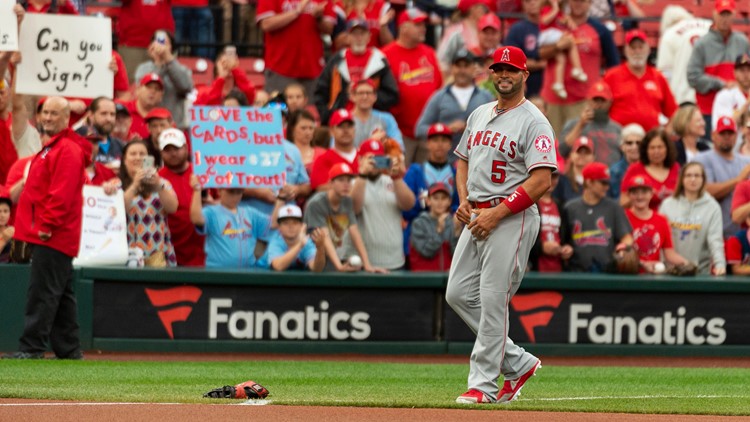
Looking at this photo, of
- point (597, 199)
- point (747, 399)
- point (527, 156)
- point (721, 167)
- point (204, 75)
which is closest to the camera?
point (527, 156)

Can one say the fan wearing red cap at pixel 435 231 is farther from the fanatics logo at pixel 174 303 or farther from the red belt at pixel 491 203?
the red belt at pixel 491 203

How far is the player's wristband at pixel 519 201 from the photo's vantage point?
8898 millimetres

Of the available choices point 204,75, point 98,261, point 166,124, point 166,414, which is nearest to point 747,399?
point 166,414

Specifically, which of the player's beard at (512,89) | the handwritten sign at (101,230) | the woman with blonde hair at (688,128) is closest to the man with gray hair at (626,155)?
the woman with blonde hair at (688,128)

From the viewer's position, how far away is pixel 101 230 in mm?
13789

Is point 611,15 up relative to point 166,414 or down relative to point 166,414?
up

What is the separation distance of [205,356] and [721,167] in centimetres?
634

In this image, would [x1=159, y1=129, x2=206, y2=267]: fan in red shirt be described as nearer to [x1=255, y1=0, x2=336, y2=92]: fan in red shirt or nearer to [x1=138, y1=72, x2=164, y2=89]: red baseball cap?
[x1=138, y1=72, x2=164, y2=89]: red baseball cap

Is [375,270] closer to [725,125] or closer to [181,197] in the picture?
[181,197]

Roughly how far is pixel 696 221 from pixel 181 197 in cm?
537

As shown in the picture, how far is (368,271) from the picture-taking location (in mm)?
14195

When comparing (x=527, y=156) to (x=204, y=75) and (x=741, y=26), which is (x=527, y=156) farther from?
(x=741, y=26)

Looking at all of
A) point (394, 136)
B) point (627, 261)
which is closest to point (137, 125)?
point (394, 136)

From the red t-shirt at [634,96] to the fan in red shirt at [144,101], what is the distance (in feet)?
18.1
